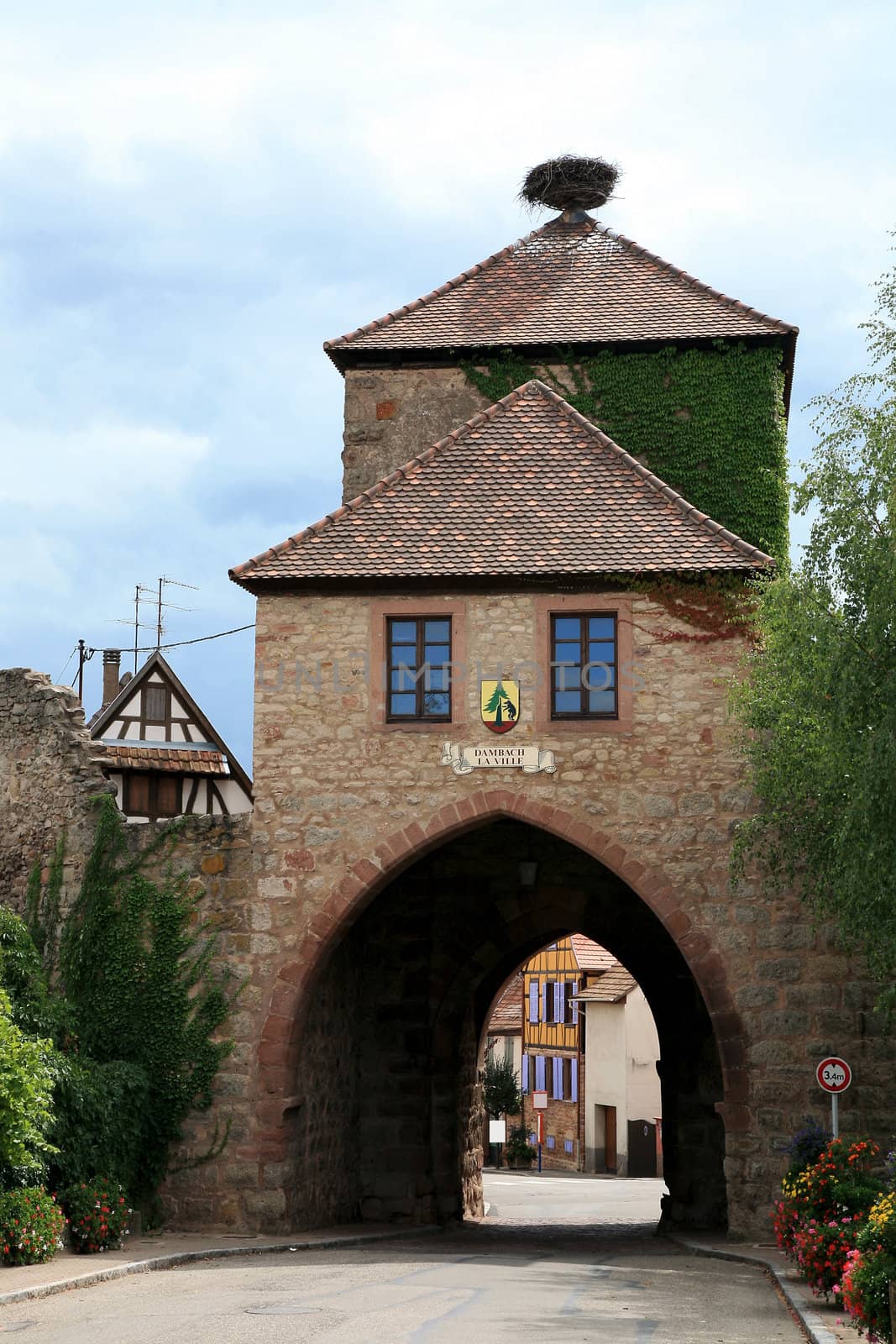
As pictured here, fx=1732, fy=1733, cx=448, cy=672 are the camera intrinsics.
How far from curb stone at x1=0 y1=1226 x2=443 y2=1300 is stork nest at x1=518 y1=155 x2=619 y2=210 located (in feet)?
45.8

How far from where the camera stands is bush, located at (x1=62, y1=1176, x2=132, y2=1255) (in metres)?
14.3

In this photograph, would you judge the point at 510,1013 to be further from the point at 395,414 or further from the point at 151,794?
the point at 395,414

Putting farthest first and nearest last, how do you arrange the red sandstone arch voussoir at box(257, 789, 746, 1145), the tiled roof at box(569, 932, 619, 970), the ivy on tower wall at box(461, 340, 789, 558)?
the tiled roof at box(569, 932, 619, 970) → the ivy on tower wall at box(461, 340, 789, 558) → the red sandstone arch voussoir at box(257, 789, 746, 1145)

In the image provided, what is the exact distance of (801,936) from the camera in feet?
53.6

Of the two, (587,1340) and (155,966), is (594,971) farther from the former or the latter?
(587,1340)

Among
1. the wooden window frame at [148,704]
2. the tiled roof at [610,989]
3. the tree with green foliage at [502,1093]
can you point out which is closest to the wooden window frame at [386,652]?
the wooden window frame at [148,704]

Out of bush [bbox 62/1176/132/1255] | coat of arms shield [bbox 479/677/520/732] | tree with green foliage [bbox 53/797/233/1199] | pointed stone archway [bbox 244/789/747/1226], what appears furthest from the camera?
pointed stone archway [bbox 244/789/747/1226]

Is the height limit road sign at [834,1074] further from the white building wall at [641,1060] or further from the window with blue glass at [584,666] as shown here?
the white building wall at [641,1060]

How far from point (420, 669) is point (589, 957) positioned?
96.4ft

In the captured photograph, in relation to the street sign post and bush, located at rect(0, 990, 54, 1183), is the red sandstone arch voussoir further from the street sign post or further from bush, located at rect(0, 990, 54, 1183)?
bush, located at rect(0, 990, 54, 1183)

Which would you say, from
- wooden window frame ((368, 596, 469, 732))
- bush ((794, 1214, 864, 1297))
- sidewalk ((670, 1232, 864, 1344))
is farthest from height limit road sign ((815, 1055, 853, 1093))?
wooden window frame ((368, 596, 469, 732))

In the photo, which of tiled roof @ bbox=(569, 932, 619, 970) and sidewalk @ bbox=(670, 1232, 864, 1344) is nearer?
sidewalk @ bbox=(670, 1232, 864, 1344)

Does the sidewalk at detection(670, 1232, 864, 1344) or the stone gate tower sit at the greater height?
the stone gate tower

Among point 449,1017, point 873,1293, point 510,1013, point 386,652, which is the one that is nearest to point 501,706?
point 386,652
